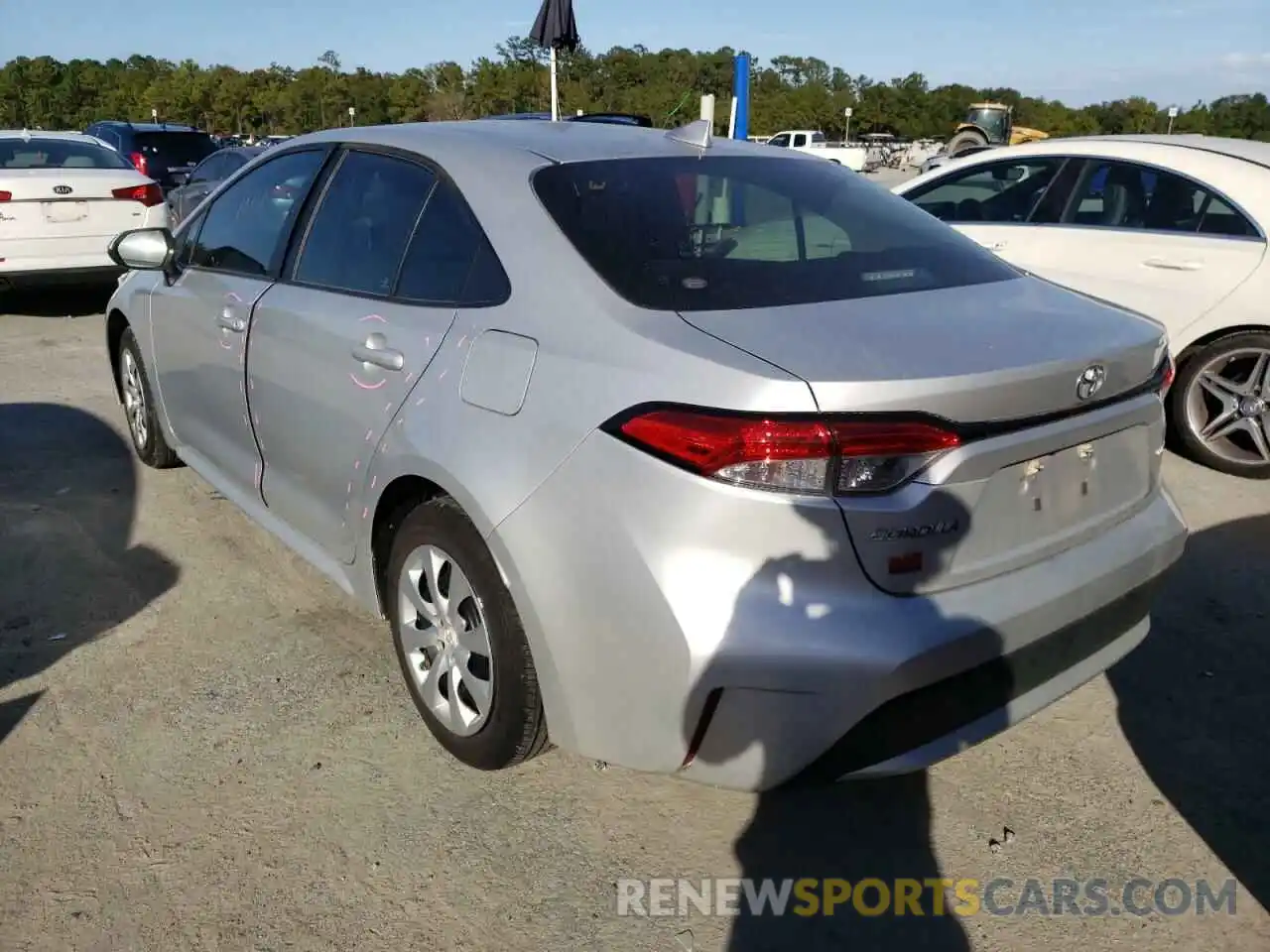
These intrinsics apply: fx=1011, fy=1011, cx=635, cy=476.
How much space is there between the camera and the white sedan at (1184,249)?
5008mm

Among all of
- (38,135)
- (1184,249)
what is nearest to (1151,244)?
(1184,249)

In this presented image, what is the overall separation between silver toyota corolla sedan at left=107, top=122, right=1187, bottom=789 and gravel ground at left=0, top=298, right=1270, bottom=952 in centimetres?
30

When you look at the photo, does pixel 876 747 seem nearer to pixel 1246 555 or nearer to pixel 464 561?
pixel 464 561

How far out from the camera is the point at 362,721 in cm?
292

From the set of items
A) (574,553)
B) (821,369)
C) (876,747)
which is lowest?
(876,747)

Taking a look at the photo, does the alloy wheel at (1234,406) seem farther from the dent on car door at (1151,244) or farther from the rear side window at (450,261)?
the rear side window at (450,261)

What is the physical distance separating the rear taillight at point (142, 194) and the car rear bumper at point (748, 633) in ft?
25.9

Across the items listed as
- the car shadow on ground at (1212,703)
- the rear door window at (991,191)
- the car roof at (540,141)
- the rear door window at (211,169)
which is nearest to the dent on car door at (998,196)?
the rear door window at (991,191)

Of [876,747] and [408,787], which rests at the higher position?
[876,747]

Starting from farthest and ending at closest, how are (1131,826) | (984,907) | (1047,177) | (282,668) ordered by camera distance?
(1047,177), (282,668), (1131,826), (984,907)

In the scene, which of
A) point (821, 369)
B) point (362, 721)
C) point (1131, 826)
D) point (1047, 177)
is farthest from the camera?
point (1047, 177)

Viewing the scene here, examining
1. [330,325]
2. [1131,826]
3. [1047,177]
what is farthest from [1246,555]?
[330,325]

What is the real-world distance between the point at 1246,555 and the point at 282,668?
12.3 ft

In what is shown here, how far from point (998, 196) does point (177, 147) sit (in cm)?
1407
